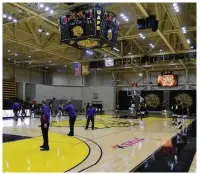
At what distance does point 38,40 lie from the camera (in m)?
20.3

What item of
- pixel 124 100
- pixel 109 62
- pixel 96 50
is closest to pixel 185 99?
pixel 124 100

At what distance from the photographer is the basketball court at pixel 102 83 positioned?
23.5 ft

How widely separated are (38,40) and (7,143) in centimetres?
1286

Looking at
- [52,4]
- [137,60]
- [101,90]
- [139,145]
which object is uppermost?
[52,4]

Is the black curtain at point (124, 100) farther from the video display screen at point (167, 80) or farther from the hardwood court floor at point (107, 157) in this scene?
the hardwood court floor at point (107, 157)

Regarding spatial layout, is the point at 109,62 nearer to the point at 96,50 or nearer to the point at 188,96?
the point at 96,50

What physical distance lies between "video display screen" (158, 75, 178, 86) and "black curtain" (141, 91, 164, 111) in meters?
2.08

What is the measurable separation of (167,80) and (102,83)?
11.4m

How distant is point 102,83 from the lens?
41.6m

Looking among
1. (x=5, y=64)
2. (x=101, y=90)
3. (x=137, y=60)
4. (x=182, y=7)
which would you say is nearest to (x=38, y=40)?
(x=137, y=60)

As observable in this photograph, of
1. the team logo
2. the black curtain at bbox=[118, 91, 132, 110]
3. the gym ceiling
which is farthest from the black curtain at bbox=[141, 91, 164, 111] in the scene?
the gym ceiling

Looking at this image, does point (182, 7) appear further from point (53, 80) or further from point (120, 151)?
point (53, 80)

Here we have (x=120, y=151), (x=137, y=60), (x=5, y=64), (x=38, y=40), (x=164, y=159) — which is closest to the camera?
(x=164, y=159)

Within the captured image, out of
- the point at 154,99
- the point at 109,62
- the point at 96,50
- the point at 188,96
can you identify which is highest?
the point at 96,50
